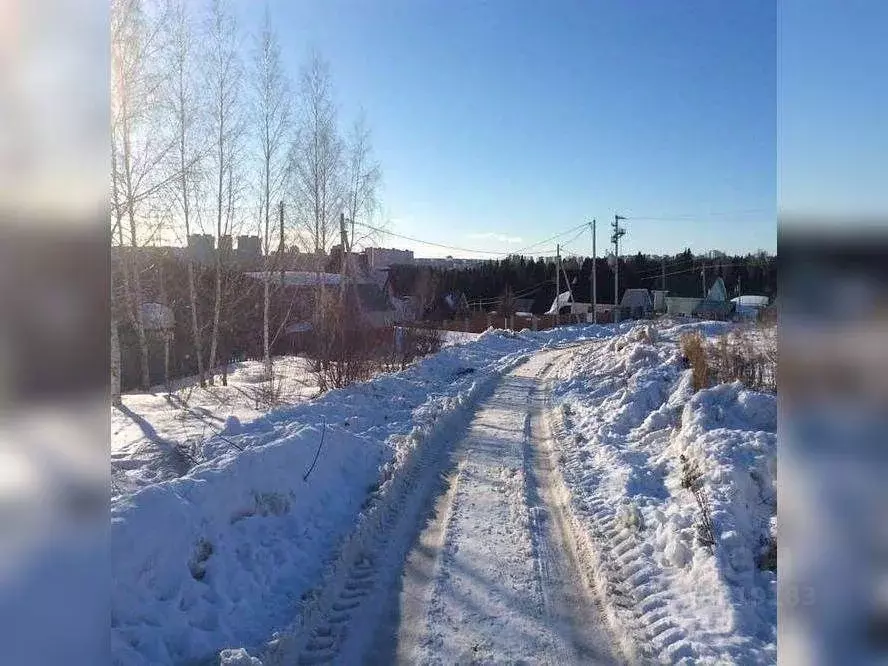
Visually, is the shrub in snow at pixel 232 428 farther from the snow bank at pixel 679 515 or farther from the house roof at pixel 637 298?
the house roof at pixel 637 298

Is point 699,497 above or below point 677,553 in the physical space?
above

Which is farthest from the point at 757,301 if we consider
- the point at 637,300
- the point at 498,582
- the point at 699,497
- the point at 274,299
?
the point at 637,300

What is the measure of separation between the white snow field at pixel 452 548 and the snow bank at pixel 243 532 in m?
0.01

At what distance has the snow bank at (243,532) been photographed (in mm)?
2900

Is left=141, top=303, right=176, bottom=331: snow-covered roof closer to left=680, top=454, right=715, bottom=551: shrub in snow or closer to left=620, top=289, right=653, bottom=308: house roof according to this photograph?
left=680, top=454, right=715, bottom=551: shrub in snow

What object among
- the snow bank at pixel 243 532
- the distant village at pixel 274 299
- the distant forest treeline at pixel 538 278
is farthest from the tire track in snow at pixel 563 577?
the distant forest treeline at pixel 538 278

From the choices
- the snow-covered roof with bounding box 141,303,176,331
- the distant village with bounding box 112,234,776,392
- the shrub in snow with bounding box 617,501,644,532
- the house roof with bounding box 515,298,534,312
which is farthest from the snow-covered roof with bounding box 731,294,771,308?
the house roof with bounding box 515,298,534,312

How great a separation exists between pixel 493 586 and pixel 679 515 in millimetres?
1693

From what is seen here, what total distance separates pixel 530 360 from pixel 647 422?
32.3 feet

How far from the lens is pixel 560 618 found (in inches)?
125

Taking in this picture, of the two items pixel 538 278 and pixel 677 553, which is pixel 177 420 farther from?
pixel 538 278

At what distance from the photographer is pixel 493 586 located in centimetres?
348
